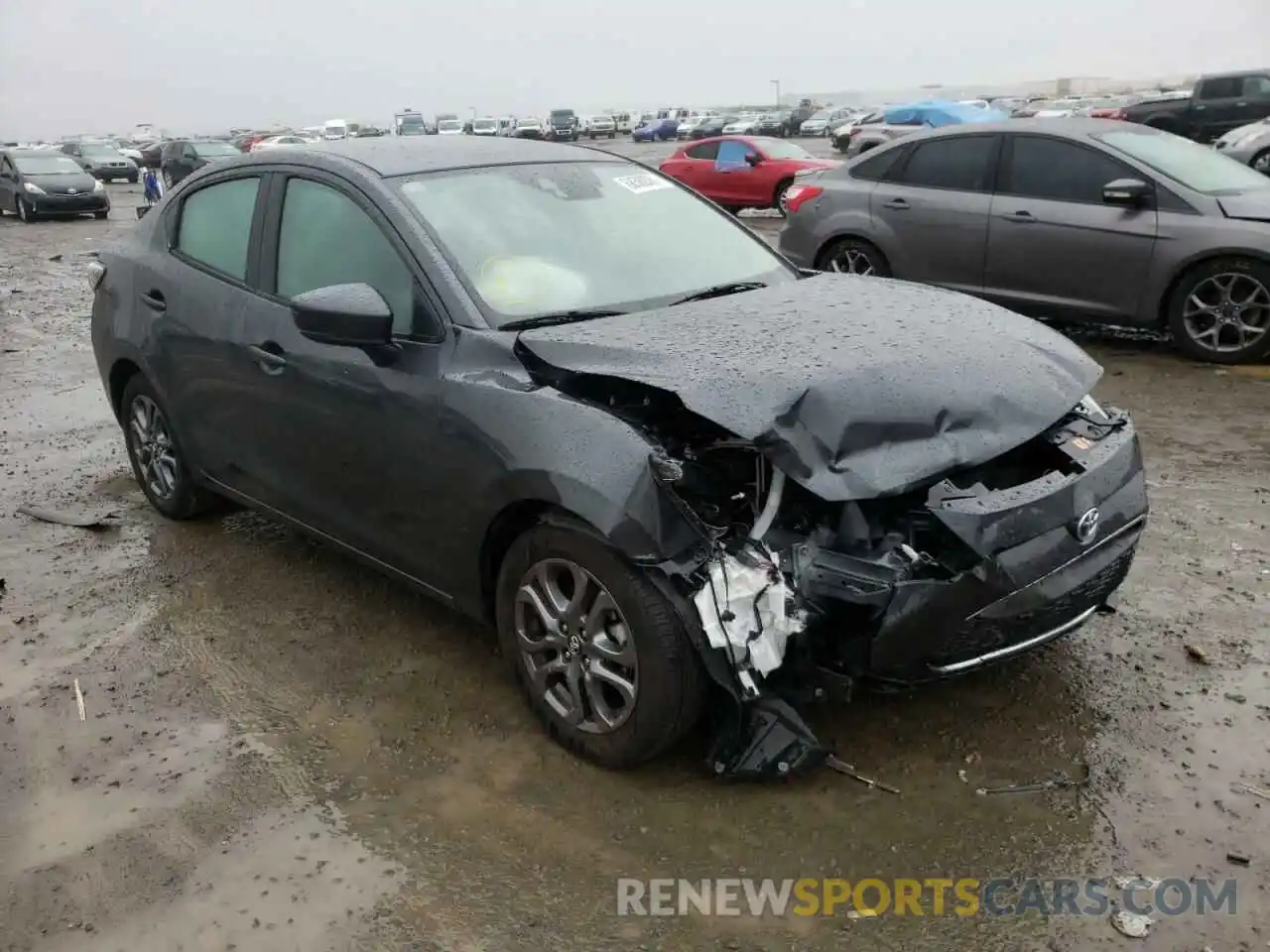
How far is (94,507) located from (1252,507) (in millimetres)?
5591

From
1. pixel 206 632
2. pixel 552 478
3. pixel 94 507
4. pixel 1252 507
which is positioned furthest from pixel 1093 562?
pixel 94 507

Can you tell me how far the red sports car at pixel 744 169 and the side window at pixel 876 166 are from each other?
8.88m

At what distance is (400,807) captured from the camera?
3.10 meters

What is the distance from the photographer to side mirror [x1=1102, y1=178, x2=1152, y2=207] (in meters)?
7.05

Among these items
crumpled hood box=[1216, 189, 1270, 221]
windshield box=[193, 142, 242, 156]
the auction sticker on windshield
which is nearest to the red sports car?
crumpled hood box=[1216, 189, 1270, 221]

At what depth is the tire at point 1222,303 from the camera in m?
6.91

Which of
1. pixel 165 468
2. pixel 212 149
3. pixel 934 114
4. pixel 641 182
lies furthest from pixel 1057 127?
pixel 212 149

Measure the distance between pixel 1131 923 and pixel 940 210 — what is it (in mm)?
6378

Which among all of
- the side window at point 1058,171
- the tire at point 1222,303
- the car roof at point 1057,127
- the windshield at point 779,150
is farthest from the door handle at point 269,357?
the windshield at point 779,150

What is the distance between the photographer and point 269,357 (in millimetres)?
4051

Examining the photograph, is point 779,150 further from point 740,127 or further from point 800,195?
point 740,127

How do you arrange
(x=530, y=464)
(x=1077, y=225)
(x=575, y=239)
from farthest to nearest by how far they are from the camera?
(x=1077, y=225)
(x=575, y=239)
(x=530, y=464)

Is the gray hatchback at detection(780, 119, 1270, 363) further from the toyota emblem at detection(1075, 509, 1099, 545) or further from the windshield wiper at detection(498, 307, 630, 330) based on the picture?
the windshield wiper at detection(498, 307, 630, 330)

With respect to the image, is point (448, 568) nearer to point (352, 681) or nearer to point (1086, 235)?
point (352, 681)
